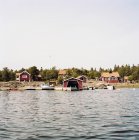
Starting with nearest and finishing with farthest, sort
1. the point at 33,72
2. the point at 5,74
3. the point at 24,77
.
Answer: the point at 5,74 → the point at 24,77 → the point at 33,72

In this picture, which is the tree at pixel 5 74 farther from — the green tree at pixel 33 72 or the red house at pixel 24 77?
the green tree at pixel 33 72

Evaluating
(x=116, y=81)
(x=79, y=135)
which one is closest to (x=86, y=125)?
(x=79, y=135)

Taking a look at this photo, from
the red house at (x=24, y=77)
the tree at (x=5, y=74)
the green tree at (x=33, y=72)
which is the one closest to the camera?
the tree at (x=5, y=74)

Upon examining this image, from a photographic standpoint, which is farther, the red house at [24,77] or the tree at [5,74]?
the red house at [24,77]

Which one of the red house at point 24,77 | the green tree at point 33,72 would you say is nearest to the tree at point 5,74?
the red house at point 24,77

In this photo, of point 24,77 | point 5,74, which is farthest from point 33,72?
point 5,74

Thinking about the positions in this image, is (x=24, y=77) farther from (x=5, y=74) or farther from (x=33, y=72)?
(x=5, y=74)

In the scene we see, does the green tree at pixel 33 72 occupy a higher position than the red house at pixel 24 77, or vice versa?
the green tree at pixel 33 72

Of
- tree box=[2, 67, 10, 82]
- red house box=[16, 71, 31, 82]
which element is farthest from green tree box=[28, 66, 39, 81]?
tree box=[2, 67, 10, 82]

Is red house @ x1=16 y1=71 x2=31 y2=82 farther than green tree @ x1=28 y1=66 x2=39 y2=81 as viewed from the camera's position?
No

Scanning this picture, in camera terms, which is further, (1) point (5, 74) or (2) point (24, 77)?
(2) point (24, 77)

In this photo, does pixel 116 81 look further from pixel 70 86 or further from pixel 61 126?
pixel 61 126

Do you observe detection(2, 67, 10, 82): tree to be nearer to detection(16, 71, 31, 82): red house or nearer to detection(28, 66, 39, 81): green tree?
detection(16, 71, 31, 82): red house

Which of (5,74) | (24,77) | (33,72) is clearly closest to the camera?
(5,74)
